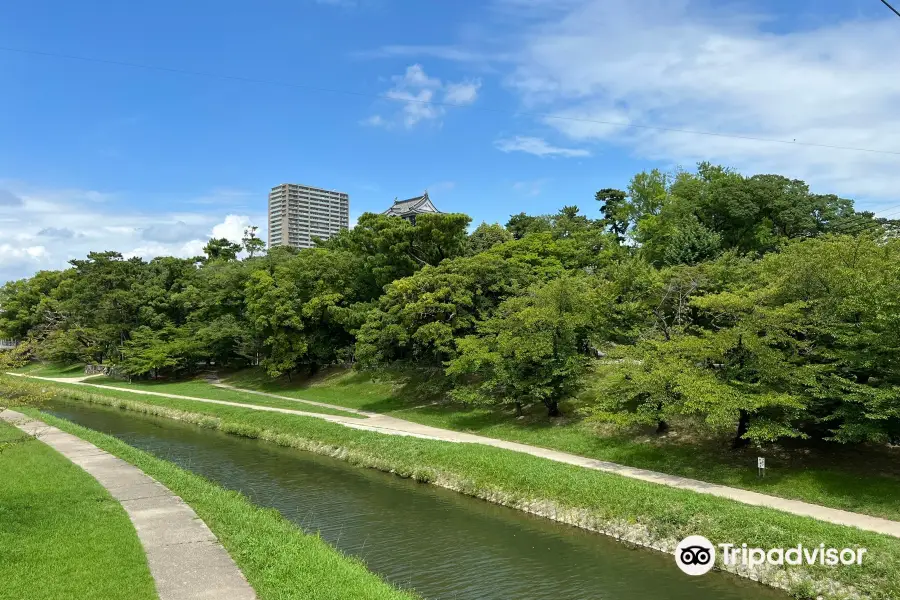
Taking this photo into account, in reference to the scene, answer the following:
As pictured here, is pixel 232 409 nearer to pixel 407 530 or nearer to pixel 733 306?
pixel 407 530

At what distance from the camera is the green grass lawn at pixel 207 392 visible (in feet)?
110

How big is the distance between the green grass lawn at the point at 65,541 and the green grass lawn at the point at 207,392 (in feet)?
54.5

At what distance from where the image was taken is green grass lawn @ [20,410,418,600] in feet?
31.2

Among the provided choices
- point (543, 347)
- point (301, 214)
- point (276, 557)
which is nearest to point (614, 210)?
point (543, 347)

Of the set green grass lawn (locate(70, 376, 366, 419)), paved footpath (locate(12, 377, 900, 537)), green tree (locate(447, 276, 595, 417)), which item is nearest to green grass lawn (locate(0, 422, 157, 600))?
paved footpath (locate(12, 377, 900, 537))

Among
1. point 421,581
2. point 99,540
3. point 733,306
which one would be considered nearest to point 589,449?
point 733,306

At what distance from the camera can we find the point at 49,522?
478 inches

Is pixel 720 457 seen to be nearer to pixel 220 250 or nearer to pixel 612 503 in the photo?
pixel 612 503

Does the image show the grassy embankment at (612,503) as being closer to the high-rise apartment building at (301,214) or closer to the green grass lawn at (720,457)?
the green grass lawn at (720,457)

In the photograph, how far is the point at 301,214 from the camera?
177500mm

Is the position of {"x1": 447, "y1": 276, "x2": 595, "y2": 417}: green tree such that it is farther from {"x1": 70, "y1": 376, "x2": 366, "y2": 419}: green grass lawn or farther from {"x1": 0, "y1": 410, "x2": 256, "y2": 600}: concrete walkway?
{"x1": 0, "y1": 410, "x2": 256, "y2": 600}: concrete walkway

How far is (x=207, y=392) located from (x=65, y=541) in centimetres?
3099

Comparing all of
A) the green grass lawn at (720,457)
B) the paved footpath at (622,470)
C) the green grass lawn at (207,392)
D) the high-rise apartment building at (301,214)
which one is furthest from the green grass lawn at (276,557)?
the high-rise apartment building at (301,214)

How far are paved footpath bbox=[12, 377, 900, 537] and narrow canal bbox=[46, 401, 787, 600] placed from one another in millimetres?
3574
